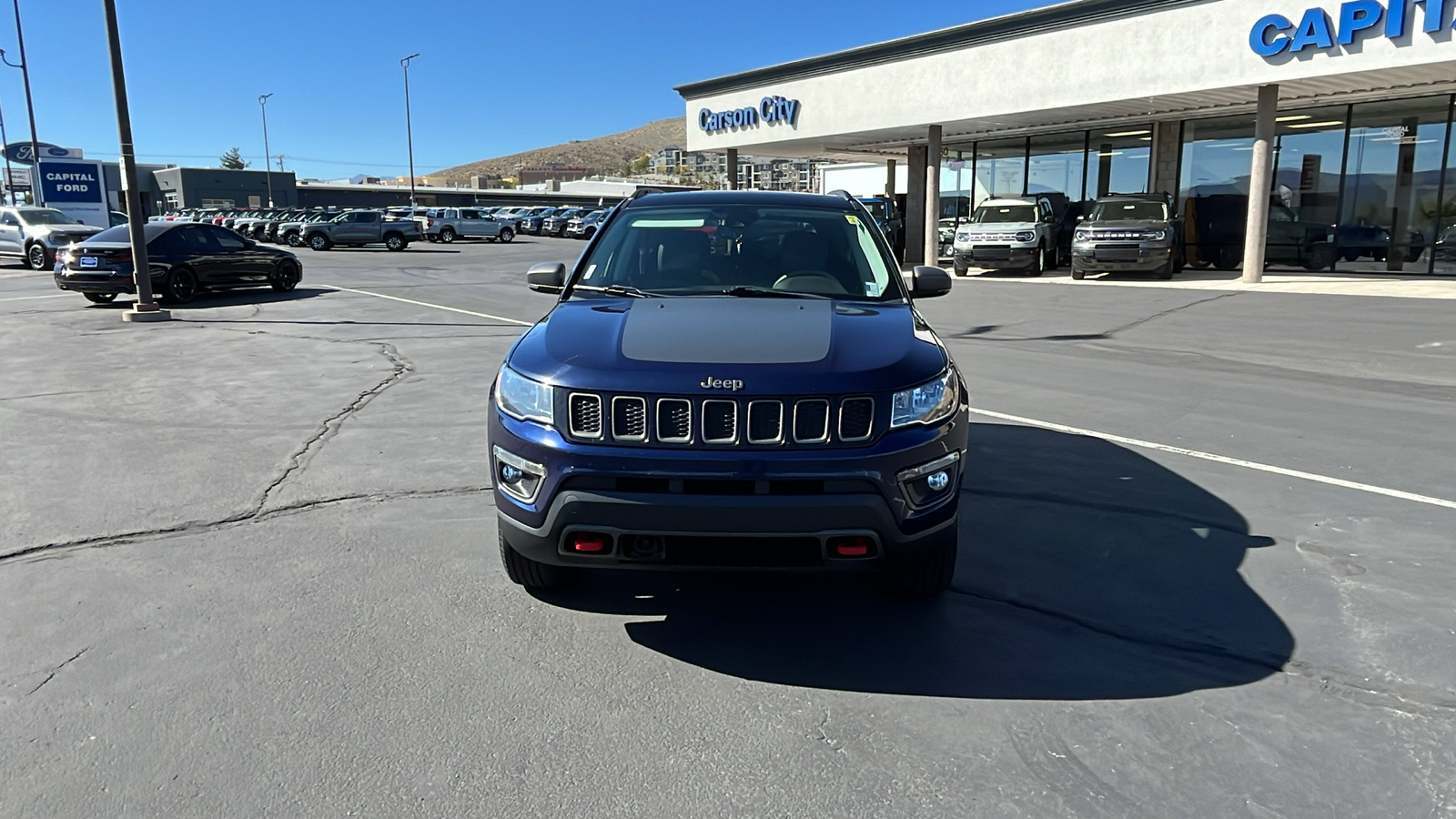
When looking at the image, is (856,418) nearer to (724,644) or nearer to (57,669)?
(724,644)

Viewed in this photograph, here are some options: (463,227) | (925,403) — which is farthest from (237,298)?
(463,227)

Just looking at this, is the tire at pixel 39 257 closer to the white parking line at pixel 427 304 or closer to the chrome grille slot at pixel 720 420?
the white parking line at pixel 427 304

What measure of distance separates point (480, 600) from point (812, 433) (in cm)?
169

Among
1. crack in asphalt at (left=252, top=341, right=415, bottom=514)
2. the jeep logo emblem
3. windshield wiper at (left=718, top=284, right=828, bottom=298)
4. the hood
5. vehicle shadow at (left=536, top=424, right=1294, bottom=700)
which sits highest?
windshield wiper at (left=718, top=284, right=828, bottom=298)

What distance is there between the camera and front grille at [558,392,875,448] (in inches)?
128

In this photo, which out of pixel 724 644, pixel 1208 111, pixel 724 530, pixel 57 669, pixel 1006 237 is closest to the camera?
pixel 724 530

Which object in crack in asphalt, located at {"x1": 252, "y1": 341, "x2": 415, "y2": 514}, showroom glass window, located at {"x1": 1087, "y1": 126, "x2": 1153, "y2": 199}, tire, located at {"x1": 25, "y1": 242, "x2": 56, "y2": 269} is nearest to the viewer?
crack in asphalt, located at {"x1": 252, "y1": 341, "x2": 415, "y2": 514}

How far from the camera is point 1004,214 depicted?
24344mm

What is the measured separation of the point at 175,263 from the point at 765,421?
17157 mm

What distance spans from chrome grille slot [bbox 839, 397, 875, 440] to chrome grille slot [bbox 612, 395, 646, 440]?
0.68 metres

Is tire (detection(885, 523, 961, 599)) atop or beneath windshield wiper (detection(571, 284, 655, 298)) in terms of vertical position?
beneath

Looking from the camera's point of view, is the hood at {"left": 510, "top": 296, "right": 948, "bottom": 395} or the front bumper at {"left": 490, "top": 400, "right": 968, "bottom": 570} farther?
the hood at {"left": 510, "top": 296, "right": 948, "bottom": 395}

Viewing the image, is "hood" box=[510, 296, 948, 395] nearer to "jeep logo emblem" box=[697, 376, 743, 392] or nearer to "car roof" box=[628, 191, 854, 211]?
"jeep logo emblem" box=[697, 376, 743, 392]

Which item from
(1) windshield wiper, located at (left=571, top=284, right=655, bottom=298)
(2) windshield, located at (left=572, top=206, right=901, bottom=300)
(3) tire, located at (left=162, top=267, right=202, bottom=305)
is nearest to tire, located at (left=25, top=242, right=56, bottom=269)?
(3) tire, located at (left=162, top=267, right=202, bottom=305)
